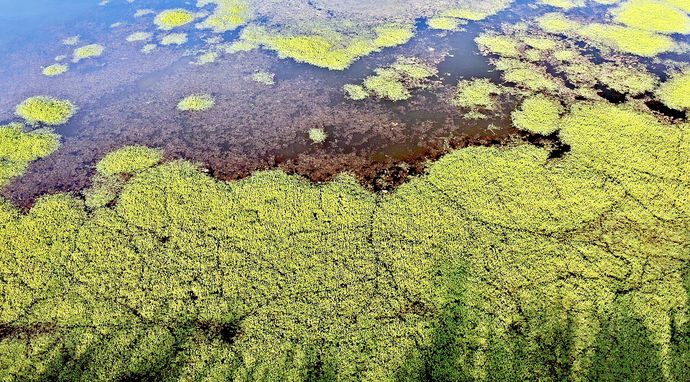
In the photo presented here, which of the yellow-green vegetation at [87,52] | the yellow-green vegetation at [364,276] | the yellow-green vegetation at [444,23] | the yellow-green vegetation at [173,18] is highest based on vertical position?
the yellow-green vegetation at [173,18]

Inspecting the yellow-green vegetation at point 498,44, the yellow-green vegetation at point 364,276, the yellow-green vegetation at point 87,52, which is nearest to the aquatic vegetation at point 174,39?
the yellow-green vegetation at point 87,52

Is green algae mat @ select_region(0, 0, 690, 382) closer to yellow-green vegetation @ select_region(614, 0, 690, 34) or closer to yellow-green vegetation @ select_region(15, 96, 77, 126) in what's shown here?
yellow-green vegetation @ select_region(15, 96, 77, 126)

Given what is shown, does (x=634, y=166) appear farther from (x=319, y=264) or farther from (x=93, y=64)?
(x=93, y=64)

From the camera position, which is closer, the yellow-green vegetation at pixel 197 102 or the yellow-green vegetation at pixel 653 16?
the yellow-green vegetation at pixel 197 102

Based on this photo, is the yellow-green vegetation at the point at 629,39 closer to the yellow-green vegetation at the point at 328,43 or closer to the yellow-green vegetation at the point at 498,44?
the yellow-green vegetation at the point at 498,44

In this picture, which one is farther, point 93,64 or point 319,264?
point 93,64

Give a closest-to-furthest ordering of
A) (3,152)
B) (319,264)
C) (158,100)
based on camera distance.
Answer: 1. (319,264)
2. (3,152)
3. (158,100)

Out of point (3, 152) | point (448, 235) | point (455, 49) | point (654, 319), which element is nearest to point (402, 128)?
point (448, 235)
